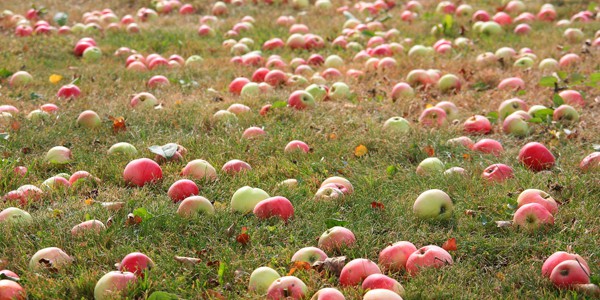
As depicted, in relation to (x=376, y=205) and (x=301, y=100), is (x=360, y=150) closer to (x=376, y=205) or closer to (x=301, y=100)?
(x=376, y=205)

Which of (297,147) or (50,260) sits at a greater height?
(50,260)

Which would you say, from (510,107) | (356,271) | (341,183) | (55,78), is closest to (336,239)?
(356,271)

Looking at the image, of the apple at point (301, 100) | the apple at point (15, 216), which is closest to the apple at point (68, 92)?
the apple at point (301, 100)

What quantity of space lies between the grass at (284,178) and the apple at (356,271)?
0.21 feet

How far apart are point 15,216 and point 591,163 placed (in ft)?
10.8

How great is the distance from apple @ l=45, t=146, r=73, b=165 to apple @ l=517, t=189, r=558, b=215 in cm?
276

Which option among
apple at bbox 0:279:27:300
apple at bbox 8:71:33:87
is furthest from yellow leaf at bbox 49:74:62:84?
apple at bbox 0:279:27:300

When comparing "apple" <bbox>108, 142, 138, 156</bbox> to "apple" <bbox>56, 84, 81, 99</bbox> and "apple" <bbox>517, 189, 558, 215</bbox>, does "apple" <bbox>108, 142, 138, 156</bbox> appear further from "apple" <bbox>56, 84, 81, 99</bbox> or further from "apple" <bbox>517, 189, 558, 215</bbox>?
"apple" <bbox>517, 189, 558, 215</bbox>

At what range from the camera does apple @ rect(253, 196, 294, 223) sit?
423cm

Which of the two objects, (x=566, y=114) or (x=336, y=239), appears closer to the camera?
(x=336, y=239)

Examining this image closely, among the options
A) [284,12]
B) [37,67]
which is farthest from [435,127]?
[284,12]

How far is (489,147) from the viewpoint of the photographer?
17.4 feet

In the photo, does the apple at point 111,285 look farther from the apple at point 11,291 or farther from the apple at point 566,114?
the apple at point 566,114

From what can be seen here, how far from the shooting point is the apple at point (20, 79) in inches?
274
